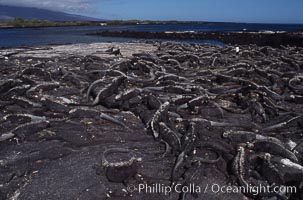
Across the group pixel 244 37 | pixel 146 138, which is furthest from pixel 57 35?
pixel 146 138

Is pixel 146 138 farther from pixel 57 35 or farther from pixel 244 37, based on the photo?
pixel 57 35

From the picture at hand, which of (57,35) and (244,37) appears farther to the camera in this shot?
(57,35)

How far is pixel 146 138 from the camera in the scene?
207 inches

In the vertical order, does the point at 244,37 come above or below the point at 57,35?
above

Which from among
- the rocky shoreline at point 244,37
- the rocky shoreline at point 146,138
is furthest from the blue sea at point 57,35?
the rocky shoreline at point 146,138

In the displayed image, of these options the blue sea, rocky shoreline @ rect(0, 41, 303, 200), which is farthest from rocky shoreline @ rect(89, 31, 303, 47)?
rocky shoreline @ rect(0, 41, 303, 200)

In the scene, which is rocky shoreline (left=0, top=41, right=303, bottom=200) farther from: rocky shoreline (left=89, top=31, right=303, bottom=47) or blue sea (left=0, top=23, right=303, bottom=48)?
blue sea (left=0, top=23, right=303, bottom=48)

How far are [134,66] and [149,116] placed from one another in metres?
3.95

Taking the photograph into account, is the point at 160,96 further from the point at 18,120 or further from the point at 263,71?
the point at 263,71

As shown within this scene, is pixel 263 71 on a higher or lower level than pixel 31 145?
higher

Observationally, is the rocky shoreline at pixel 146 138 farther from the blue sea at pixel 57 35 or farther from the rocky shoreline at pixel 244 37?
the blue sea at pixel 57 35

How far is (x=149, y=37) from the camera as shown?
165 ft

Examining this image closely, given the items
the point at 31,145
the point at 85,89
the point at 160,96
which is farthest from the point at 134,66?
the point at 31,145

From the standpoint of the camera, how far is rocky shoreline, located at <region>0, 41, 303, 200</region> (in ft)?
13.3
